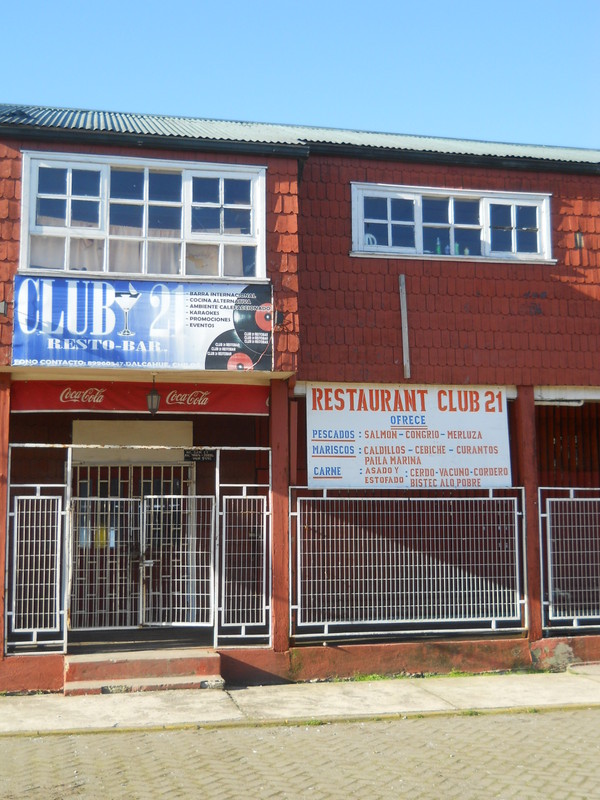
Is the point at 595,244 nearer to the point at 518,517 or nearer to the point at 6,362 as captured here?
the point at 518,517

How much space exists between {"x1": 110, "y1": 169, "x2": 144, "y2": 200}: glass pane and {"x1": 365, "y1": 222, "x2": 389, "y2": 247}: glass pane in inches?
122

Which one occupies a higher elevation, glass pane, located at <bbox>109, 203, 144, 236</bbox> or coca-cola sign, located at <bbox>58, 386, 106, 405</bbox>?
glass pane, located at <bbox>109, 203, 144, 236</bbox>

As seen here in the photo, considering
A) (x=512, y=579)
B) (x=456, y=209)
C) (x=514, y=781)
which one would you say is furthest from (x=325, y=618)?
(x=456, y=209)

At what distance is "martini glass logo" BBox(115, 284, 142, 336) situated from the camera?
34.3ft

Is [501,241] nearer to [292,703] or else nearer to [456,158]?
[456,158]

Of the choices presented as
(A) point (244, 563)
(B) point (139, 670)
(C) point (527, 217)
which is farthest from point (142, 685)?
(C) point (527, 217)

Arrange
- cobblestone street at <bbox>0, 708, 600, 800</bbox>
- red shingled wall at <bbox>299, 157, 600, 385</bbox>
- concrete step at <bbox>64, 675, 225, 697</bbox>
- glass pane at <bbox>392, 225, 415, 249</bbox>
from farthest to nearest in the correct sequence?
glass pane at <bbox>392, 225, 415, 249</bbox> → red shingled wall at <bbox>299, 157, 600, 385</bbox> → concrete step at <bbox>64, 675, 225, 697</bbox> → cobblestone street at <bbox>0, 708, 600, 800</bbox>

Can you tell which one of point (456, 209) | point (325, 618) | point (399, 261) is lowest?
point (325, 618)

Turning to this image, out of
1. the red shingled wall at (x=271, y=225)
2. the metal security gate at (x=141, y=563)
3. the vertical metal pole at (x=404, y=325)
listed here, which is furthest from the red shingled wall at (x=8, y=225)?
the vertical metal pole at (x=404, y=325)

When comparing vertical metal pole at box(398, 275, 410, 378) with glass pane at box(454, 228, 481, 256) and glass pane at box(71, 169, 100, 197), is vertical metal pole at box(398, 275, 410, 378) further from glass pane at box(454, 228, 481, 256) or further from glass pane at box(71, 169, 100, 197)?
glass pane at box(71, 169, 100, 197)

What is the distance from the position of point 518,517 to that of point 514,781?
5.26m

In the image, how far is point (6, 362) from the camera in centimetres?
1013

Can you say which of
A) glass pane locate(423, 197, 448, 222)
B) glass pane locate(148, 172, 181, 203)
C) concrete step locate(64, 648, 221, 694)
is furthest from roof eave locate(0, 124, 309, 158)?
concrete step locate(64, 648, 221, 694)

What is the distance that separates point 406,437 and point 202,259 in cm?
345
